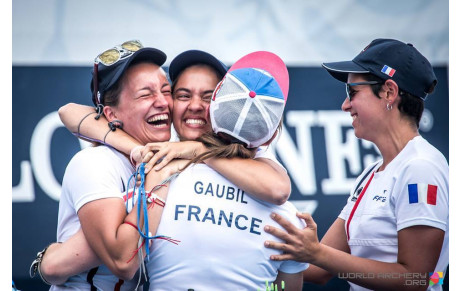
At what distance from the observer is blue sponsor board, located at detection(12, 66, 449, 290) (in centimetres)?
385

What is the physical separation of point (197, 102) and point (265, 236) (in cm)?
74

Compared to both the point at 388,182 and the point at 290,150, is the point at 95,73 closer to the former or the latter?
the point at 388,182

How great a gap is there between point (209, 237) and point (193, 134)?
664 millimetres

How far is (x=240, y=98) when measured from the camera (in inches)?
72.9

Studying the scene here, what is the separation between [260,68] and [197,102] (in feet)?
1.45

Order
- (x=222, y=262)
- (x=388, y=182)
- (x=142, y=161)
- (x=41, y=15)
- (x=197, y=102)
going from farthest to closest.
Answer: (x=41, y=15), (x=197, y=102), (x=388, y=182), (x=142, y=161), (x=222, y=262)

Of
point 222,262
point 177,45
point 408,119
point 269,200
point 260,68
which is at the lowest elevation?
point 222,262

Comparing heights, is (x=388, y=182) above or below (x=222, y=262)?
above

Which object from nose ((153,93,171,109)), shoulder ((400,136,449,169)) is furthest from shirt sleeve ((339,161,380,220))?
nose ((153,93,171,109))

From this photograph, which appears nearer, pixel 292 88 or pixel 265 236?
pixel 265 236

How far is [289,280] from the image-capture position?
200cm

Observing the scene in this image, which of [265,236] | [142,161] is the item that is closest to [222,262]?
[265,236]

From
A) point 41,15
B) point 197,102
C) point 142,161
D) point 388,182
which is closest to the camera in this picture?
point 142,161

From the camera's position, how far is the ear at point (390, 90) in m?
2.25
